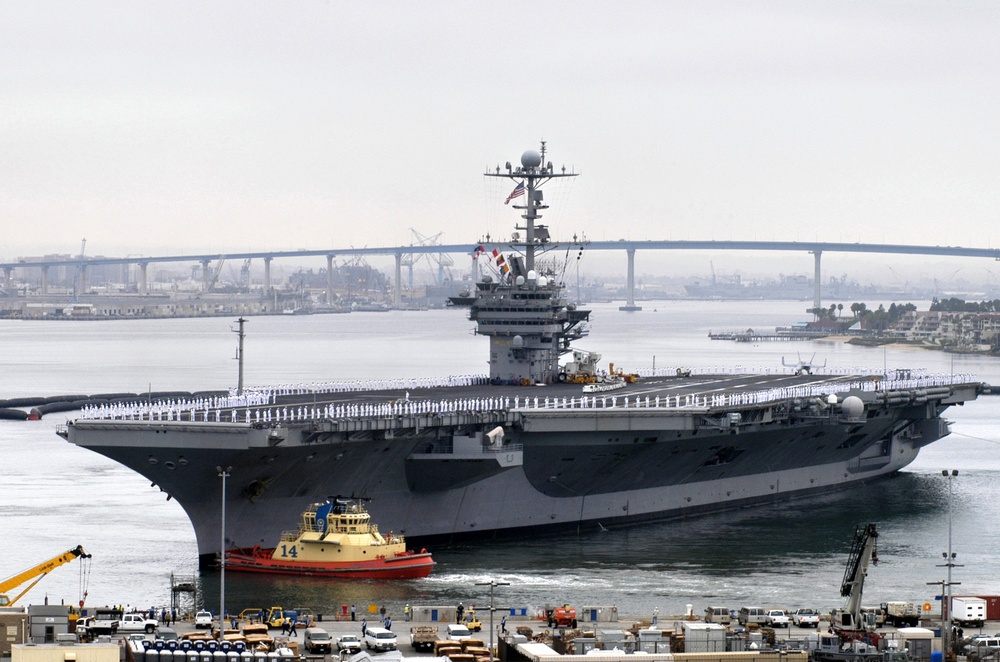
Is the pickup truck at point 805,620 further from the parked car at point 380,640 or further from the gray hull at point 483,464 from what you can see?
the gray hull at point 483,464

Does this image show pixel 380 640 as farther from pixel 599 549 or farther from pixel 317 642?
pixel 599 549

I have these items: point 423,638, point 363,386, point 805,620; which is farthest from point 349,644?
point 363,386

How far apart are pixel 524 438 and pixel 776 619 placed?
9.59 m

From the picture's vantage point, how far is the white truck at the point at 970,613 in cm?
2469

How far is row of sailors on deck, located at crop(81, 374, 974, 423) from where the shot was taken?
30.9 meters

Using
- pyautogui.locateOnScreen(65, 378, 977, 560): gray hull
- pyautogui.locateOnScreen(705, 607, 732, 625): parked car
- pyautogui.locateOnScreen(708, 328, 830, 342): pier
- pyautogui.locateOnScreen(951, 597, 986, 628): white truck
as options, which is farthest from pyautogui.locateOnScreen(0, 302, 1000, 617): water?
pyautogui.locateOnScreen(708, 328, 830, 342): pier

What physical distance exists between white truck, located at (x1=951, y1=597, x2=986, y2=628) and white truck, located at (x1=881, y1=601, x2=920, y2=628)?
642 millimetres

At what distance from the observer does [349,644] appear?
22.2 meters

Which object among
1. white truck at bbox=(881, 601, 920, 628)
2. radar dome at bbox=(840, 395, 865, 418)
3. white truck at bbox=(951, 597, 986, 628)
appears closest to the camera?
white truck at bbox=(951, 597, 986, 628)

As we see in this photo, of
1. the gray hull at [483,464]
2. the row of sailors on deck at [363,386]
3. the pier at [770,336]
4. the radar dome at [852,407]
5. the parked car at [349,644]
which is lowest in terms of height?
the parked car at [349,644]

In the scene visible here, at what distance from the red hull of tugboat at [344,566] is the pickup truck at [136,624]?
20.1 feet

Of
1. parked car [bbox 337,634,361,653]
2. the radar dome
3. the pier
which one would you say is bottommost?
parked car [bbox 337,634,361,653]

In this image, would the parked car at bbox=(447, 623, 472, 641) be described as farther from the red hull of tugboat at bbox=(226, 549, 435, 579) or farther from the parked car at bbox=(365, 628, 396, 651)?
the red hull of tugboat at bbox=(226, 549, 435, 579)

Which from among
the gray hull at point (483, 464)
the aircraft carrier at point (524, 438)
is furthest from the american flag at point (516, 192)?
the gray hull at point (483, 464)
